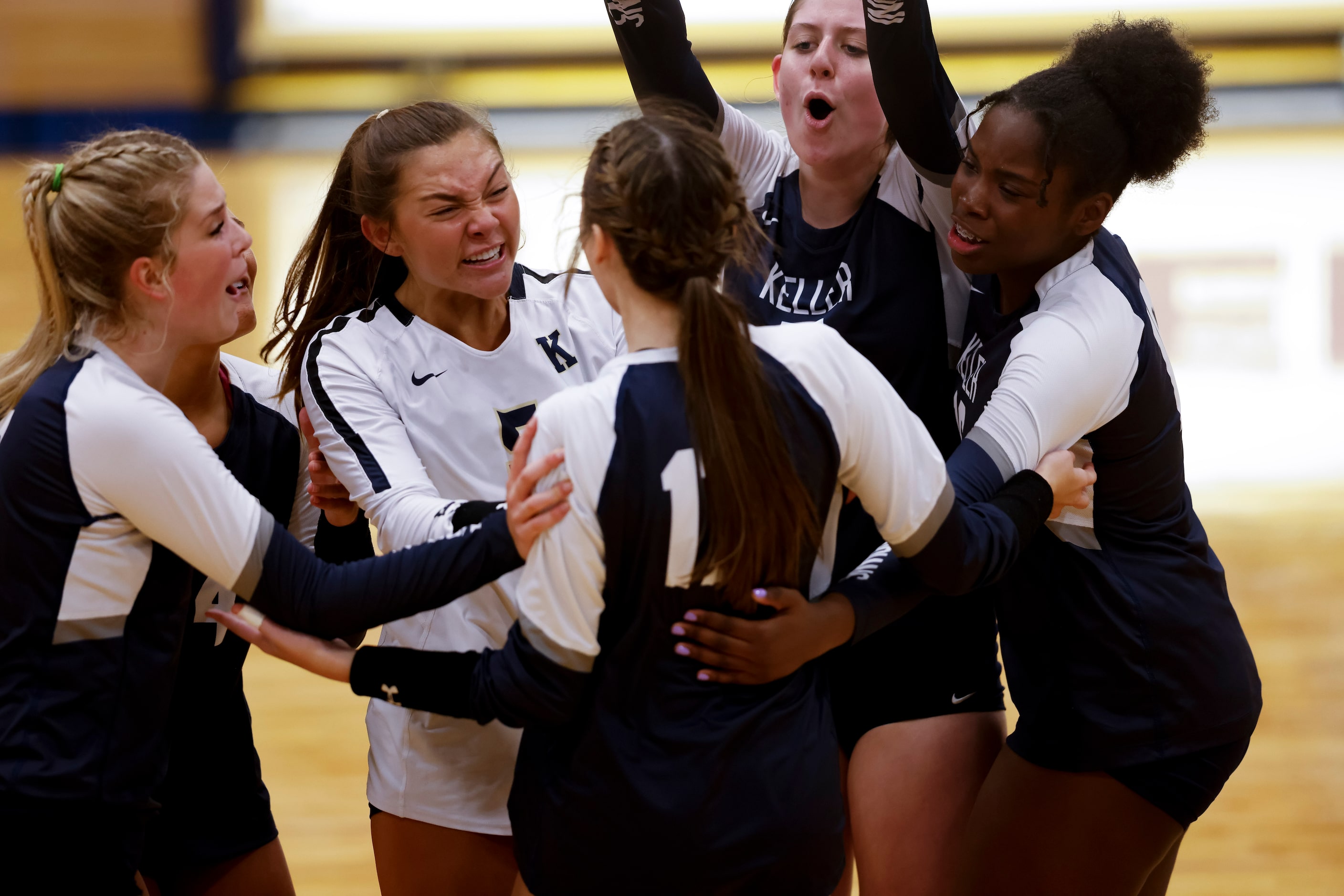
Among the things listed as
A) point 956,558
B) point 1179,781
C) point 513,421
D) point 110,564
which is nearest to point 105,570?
point 110,564

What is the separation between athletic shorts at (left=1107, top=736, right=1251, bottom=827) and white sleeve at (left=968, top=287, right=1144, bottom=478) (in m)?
0.53

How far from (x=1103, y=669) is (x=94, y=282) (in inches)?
62.0

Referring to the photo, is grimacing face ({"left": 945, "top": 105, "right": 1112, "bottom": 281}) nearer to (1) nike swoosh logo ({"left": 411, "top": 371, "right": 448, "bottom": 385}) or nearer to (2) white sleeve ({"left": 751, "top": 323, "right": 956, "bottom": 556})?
(2) white sleeve ({"left": 751, "top": 323, "right": 956, "bottom": 556})

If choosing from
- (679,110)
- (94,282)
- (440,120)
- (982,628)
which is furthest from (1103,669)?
(94,282)

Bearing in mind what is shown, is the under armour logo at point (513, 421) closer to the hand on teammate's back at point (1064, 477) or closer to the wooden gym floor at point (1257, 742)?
the wooden gym floor at point (1257, 742)

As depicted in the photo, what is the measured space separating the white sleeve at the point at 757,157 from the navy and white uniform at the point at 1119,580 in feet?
1.84

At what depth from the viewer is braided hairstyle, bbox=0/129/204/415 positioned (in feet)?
5.73

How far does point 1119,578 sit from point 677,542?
0.83 m

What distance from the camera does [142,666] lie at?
1699mm

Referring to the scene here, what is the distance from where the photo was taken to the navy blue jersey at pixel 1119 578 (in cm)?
189

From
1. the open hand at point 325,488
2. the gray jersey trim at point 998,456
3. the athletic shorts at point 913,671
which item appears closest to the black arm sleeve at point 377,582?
the open hand at point 325,488

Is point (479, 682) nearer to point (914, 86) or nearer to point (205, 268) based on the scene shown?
point (205, 268)

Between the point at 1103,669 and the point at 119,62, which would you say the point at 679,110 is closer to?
the point at 1103,669

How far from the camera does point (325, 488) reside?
2061 millimetres
